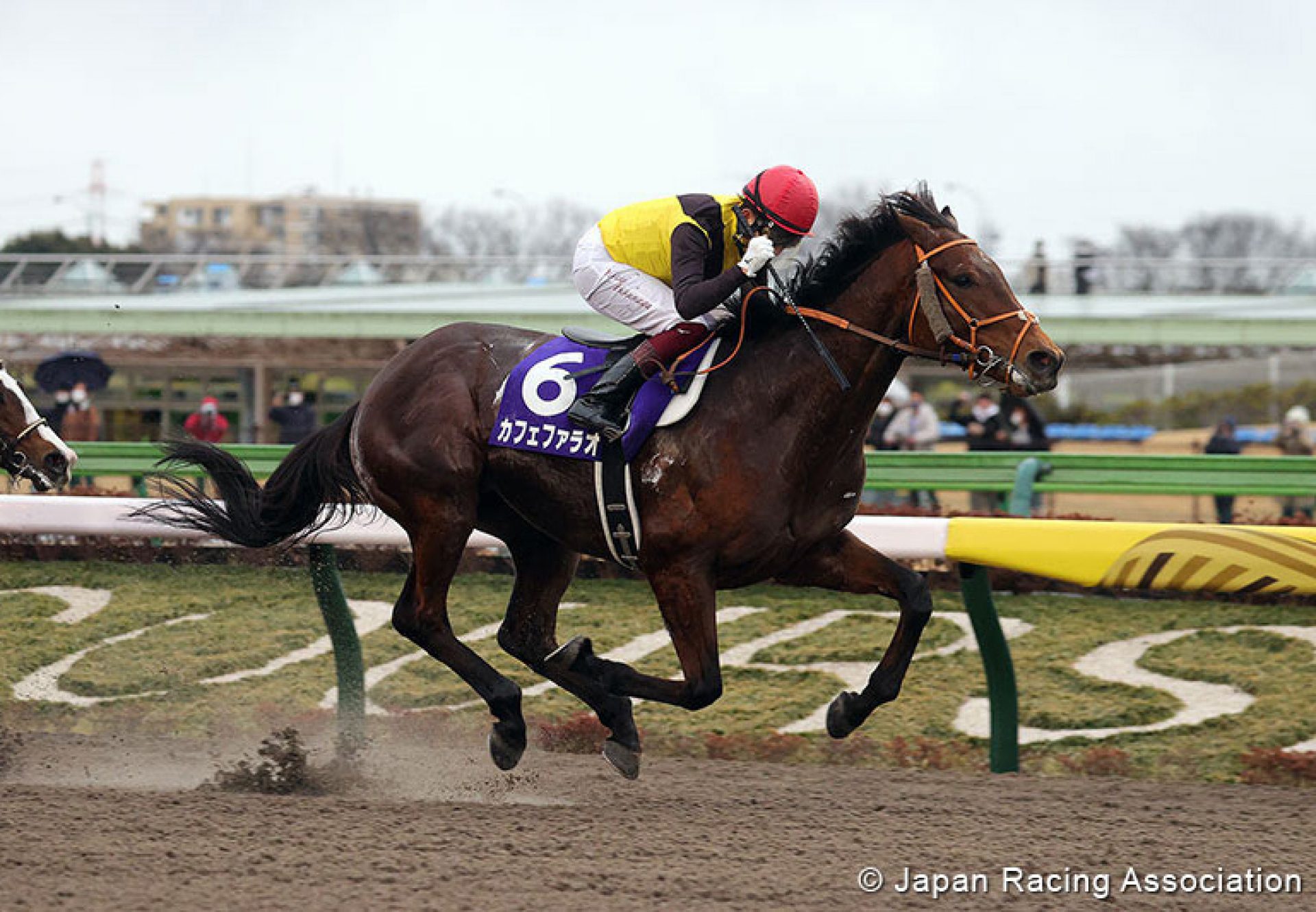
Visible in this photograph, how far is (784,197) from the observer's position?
4762 mm

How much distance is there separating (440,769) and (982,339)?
2267 millimetres

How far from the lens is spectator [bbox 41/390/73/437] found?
37.7ft

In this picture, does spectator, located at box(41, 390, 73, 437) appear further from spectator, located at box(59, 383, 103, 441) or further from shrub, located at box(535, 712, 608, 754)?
shrub, located at box(535, 712, 608, 754)

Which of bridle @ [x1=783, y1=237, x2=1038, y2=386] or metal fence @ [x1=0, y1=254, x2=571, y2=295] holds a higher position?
bridle @ [x1=783, y1=237, x2=1038, y2=386]

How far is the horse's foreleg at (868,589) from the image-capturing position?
4910mm

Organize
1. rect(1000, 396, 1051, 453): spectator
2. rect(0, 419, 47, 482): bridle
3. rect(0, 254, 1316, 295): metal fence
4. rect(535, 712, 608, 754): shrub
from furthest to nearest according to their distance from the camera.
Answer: rect(0, 254, 1316, 295): metal fence
rect(1000, 396, 1051, 453): spectator
rect(0, 419, 47, 482): bridle
rect(535, 712, 608, 754): shrub

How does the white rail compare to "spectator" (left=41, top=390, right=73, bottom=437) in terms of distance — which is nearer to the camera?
the white rail

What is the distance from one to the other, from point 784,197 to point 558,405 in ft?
3.04

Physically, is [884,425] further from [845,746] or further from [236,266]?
[236,266]

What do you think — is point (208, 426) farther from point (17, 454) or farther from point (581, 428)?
point (581, 428)

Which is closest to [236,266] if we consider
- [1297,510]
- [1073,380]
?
[1073,380]

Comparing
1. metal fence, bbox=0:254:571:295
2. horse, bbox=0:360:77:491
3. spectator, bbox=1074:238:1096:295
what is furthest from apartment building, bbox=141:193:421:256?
horse, bbox=0:360:77:491

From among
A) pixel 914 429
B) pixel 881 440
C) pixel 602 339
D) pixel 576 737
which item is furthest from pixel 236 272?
pixel 602 339

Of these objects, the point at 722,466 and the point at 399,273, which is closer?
the point at 722,466
